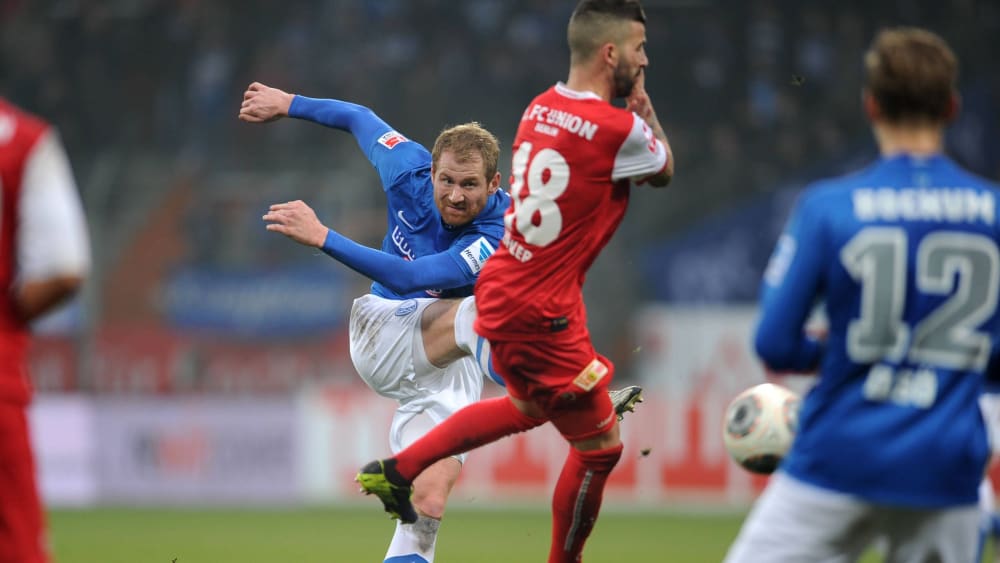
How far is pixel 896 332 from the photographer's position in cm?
337

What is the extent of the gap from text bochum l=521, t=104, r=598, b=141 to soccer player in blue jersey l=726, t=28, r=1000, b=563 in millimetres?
1584

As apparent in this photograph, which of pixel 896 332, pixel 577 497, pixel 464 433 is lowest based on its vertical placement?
pixel 577 497

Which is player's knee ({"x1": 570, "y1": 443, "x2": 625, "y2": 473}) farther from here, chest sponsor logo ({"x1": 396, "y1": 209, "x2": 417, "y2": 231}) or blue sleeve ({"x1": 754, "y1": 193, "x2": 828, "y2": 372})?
blue sleeve ({"x1": 754, "y1": 193, "x2": 828, "y2": 372})

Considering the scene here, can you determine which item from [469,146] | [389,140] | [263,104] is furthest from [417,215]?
[263,104]

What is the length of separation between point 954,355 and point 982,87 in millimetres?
14626

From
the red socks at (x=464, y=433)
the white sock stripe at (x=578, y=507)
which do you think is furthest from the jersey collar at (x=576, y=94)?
the white sock stripe at (x=578, y=507)

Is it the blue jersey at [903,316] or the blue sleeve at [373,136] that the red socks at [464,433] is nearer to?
the blue sleeve at [373,136]

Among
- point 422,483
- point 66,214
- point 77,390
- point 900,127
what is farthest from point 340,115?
point 77,390

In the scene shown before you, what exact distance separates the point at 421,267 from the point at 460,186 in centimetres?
43

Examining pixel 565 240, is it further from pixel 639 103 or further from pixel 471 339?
pixel 471 339

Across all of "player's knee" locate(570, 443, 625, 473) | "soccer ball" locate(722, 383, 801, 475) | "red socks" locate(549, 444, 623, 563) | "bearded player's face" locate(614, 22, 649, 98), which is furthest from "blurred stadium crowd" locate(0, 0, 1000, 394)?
"soccer ball" locate(722, 383, 801, 475)

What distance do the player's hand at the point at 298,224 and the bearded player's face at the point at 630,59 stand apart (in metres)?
1.37

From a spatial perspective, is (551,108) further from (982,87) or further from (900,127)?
(982,87)

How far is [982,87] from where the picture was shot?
55.7ft
